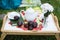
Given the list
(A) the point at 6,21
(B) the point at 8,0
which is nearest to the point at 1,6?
(B) the point at 8,0

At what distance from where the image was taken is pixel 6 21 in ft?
7.19

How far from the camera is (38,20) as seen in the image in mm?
2129

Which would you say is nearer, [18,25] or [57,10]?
[18,25]

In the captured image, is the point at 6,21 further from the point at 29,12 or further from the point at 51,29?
the point at 51,29

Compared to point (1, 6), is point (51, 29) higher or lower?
lower

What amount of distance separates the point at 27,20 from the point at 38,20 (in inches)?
5.3

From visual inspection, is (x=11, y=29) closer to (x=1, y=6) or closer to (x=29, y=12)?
(x=29, y=12)

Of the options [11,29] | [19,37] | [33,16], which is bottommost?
[19,37]

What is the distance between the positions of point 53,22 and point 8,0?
0.95m

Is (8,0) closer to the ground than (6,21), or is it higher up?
higher up

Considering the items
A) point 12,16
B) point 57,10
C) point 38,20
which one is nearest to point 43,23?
point 38,20

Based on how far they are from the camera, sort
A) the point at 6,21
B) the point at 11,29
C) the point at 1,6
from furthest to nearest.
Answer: the point at 1,6, the point at 6,21, the point at 11,29

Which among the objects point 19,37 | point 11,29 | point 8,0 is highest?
point 8,0

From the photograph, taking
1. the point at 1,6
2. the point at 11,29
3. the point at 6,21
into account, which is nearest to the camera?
the point at 11,29
